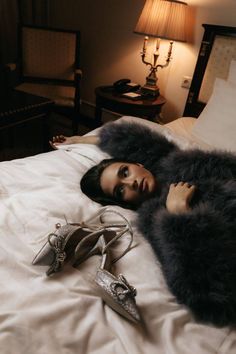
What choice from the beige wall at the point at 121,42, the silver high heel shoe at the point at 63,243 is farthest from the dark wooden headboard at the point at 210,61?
the silver high heel shoe at the point at 63,243

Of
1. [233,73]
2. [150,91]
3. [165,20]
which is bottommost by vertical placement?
[150,91]

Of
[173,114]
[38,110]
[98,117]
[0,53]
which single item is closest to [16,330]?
[38,110]

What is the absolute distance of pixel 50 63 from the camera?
2.81 metres

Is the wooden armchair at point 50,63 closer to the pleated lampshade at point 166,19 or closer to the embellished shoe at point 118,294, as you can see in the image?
the pleated lampshade at point 166,19

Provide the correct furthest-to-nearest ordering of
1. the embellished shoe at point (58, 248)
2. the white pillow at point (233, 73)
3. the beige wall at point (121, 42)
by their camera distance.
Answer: the beige wall at point (121, 42), the white pillow at point (233, 73), the embellished shoe at point (58, 248)

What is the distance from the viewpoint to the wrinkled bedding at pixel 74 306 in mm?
574

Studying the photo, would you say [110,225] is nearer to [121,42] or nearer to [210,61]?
[210,61]

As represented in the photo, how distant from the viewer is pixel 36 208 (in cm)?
92

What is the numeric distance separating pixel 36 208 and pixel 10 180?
233mm

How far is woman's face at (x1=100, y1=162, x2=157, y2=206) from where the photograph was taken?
104 centimetres

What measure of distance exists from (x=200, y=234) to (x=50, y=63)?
259 centimetres

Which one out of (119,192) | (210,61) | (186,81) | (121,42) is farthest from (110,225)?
(121,42)

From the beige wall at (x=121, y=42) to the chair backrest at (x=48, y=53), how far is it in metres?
0.32

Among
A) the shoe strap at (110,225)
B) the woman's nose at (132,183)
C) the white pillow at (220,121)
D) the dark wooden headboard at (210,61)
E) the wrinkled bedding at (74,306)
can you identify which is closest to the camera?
the wrinkled bedding at (74,306)
